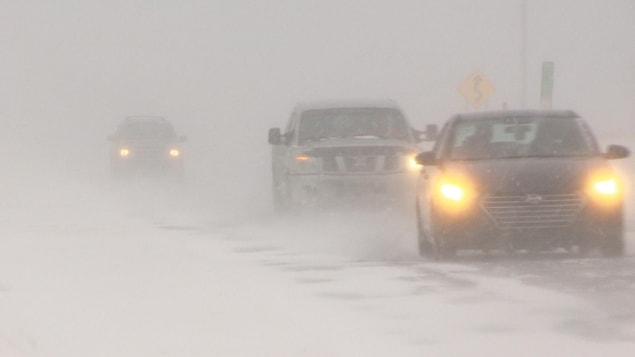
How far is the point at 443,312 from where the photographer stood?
1188 centimetres

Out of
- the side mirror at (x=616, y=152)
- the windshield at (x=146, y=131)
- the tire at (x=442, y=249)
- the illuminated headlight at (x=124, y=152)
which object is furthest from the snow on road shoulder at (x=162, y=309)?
the windshield at (x=146, y=131)

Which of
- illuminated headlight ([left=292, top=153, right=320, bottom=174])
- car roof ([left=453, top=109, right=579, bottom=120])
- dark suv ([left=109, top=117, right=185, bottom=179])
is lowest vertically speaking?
dark suv ([left=109, top=117, right=185, bottom=179])

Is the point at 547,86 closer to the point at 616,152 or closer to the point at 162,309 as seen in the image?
the point at 616,152

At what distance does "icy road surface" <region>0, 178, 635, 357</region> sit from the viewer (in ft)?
33.9

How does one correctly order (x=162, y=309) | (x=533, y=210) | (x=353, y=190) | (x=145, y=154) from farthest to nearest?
(x=145, y=154) → (x=353, y=190) → (x=533, y=210) → (x=162, y=309)

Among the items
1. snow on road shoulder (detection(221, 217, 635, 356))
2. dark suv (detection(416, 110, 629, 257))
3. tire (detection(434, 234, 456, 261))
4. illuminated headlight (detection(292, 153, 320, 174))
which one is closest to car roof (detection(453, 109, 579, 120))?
dark suv (detection(416, 110, 629, 257))

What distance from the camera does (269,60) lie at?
10738 cm

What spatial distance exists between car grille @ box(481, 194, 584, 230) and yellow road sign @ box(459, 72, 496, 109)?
1952 centimetres

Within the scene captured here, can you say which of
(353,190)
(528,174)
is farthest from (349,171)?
(528,174)

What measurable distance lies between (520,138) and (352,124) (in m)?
5.73

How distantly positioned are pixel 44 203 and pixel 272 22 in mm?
84413

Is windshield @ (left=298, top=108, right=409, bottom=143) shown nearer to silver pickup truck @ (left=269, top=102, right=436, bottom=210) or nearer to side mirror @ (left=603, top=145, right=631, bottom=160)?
silver pickup truck @ (left=269, top=102, right=436, bottom=210)

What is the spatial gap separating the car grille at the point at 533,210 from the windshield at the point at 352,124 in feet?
22.2

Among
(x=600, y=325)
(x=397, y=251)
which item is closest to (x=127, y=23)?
(x=397, y=251)
